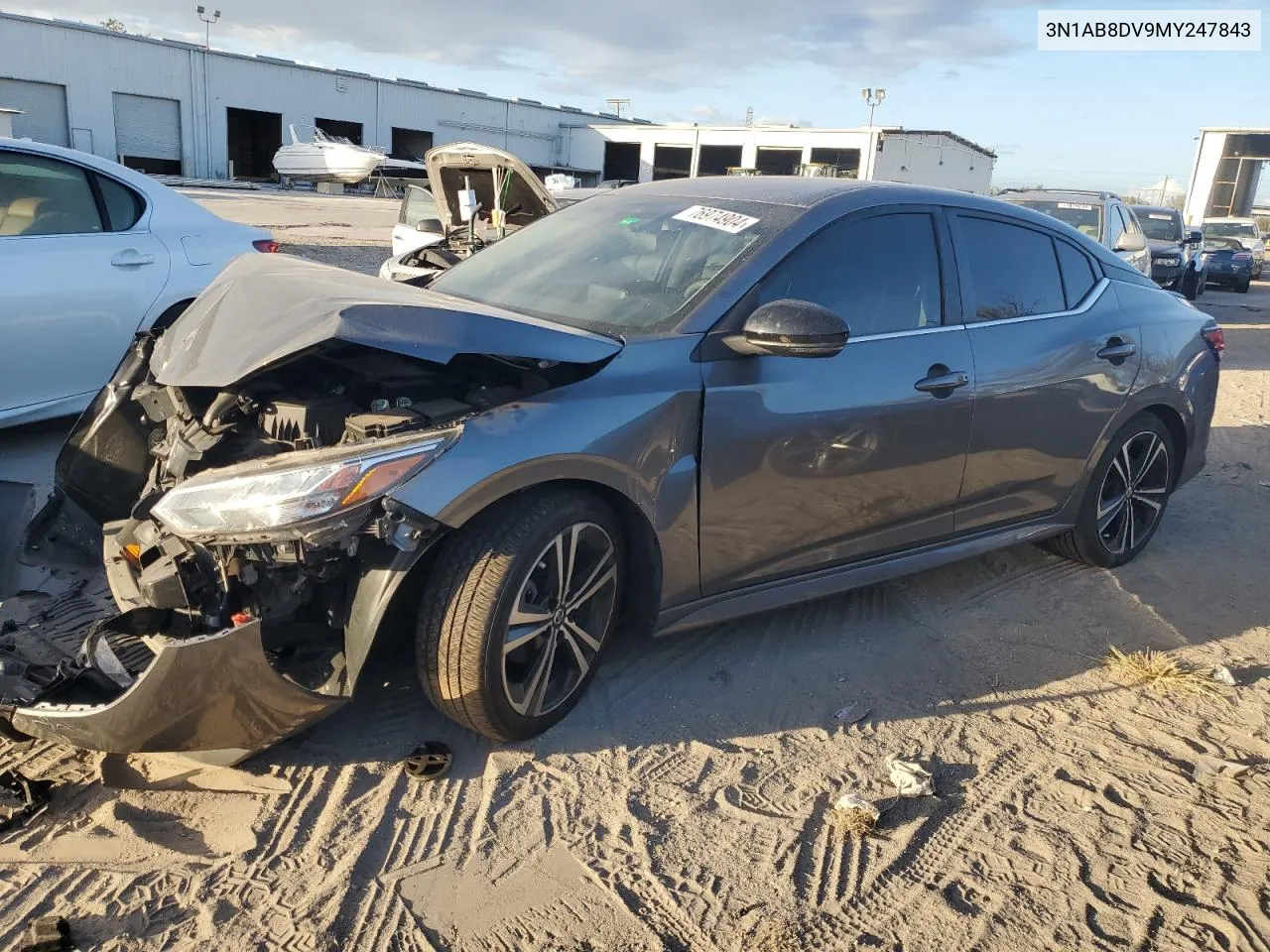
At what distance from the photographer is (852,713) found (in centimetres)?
342

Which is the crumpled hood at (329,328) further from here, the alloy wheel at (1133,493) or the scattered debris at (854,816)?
the alloy wheel at (1133,493)

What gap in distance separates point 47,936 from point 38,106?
44.7 meters

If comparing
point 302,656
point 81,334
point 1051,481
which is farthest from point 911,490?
point 81,334

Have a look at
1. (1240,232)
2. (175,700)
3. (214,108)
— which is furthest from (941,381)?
(214,108)

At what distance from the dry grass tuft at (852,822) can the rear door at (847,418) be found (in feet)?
2.75

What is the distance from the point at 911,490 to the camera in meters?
3.76

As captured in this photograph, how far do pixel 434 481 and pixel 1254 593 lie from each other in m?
4.28

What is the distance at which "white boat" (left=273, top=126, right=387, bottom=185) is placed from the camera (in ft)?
135

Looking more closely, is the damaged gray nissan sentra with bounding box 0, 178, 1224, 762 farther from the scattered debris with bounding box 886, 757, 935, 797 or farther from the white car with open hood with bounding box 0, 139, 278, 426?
the white car with open hood with bounding box 0, 139, 278, 426

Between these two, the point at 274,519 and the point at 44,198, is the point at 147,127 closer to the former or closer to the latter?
the point at 44,198

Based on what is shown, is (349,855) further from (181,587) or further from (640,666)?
(640,666)

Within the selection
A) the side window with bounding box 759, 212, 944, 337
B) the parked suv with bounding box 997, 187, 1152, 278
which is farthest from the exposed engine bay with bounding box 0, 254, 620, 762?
the parked suv with bounding box 997, 187, 1152, 278

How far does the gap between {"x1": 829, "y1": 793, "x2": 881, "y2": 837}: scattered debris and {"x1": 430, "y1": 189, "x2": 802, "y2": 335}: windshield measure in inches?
63.3

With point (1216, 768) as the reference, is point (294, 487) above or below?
above
